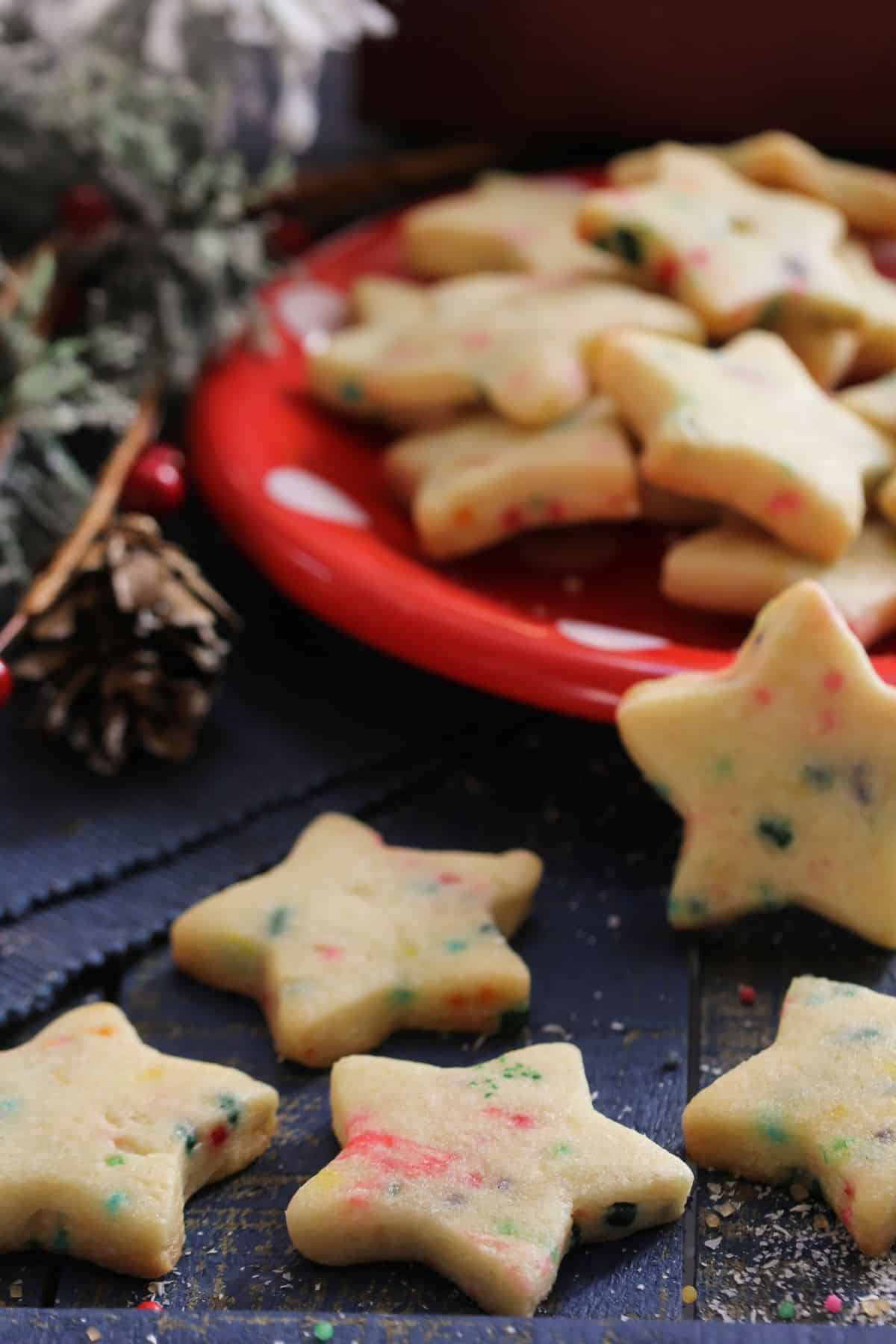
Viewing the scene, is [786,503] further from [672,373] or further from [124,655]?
[124,655]

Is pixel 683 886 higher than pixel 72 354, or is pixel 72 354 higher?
pixel 72 354

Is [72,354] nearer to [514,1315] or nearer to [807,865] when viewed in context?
[807,865]

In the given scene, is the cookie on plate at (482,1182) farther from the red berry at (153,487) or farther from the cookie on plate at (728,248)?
the cookie on plate at (728,248)

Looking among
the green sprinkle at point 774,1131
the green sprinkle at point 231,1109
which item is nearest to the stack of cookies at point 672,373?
the green sprinkle at point 774,1131

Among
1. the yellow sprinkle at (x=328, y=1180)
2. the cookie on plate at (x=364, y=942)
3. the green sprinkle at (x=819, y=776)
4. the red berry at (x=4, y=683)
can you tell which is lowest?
the cookie on plate at (x=364, y=942)

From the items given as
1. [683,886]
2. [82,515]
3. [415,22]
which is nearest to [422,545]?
[82,515]

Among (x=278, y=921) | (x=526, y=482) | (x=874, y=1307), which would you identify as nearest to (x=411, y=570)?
(x=526, y=482)
